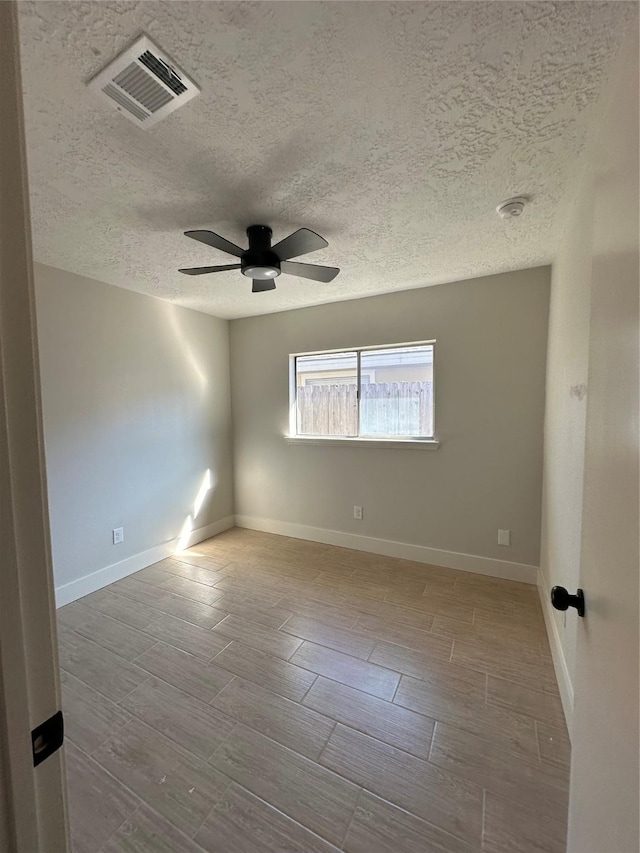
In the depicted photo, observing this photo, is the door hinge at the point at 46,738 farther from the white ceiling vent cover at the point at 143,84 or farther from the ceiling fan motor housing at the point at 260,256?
the ceiling fan motor housing at the point at 260,256

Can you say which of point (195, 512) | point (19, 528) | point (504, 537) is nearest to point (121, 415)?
point (195, 512)

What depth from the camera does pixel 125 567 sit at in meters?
2.89

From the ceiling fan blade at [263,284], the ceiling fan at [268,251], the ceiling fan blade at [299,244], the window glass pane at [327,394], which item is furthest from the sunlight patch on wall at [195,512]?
the ceiling fan blade at [299,244]

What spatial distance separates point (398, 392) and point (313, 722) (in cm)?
245

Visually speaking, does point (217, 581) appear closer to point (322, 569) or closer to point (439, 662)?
point (322, 569)

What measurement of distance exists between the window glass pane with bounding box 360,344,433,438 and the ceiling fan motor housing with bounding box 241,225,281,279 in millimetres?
1611

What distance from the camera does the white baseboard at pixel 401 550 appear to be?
8.97 ft

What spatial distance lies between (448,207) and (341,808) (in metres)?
2.62

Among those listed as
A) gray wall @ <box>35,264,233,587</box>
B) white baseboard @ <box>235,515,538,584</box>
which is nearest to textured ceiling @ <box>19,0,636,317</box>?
gray wall @ <box>35,264,233,587</box>

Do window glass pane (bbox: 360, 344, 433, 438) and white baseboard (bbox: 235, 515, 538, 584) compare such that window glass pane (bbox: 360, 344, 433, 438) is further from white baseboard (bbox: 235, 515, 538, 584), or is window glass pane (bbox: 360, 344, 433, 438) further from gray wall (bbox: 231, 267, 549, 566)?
white baseboard (bbox: 235, 515, 538, 584)

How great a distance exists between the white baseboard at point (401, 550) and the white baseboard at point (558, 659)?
30cm

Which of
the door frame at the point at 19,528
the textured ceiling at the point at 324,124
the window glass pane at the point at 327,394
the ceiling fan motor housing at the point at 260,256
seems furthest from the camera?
the window glass pane at the point at 327,394

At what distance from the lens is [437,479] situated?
298 cm

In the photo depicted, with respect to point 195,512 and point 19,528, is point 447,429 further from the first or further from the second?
point 19,528
